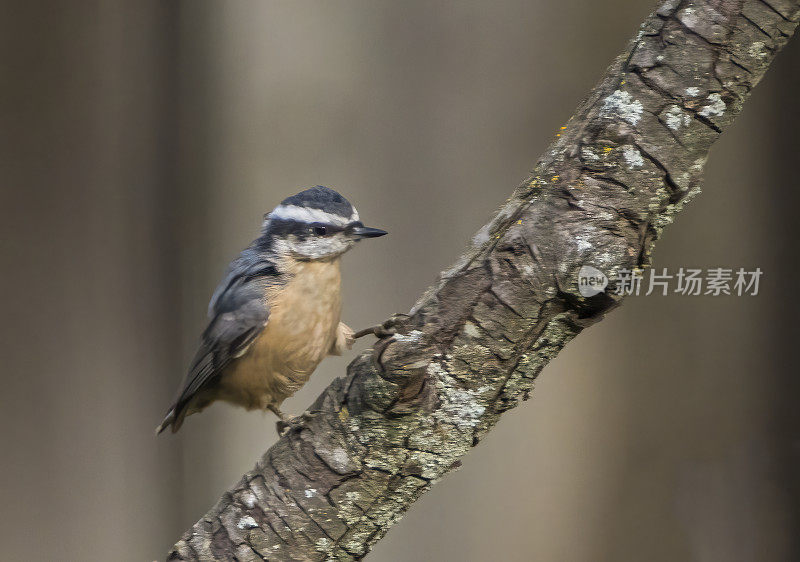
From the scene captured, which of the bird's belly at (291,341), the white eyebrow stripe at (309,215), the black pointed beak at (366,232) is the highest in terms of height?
the white eyebrow stripe at (309,215)

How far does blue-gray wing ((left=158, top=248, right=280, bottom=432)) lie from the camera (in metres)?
0.87

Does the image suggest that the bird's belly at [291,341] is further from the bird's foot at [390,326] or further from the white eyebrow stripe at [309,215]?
the bird's foot at [390,326]

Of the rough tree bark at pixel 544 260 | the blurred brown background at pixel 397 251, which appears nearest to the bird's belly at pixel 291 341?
the rough tree bark at pixel 544 260

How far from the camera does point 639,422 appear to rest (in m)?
1.38

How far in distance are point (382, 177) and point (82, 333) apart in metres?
0.65

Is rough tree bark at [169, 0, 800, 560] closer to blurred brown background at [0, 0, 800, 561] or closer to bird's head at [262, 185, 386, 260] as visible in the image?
bird's head at [262, 185, 386, 260]

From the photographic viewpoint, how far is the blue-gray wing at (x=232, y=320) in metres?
0.87

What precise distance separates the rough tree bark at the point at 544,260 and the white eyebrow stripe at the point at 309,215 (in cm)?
18

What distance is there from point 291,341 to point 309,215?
0.17 m

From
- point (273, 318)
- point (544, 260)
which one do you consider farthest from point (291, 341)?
point (544, 260)

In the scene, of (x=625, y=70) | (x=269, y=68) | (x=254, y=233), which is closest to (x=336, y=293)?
(x=625, y=70)

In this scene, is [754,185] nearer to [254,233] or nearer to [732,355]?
[732,355]

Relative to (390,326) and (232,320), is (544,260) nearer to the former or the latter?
(390,326)

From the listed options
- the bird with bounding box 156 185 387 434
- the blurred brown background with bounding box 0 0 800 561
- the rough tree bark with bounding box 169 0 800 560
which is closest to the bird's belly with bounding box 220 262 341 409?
the bird with bounding box 156 185 387 434
